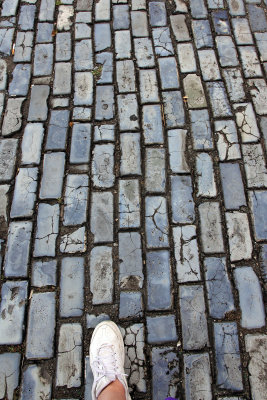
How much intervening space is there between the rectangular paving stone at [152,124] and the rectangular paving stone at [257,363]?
67.7 inches

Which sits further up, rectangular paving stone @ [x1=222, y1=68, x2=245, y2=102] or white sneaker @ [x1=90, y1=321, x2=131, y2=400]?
rectangular paving stone @ [x1=222, y1=68, x2=245, y2=102]

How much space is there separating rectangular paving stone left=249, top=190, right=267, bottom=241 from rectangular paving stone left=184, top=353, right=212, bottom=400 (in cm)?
98

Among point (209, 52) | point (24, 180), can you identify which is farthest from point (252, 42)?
point (24, 180)

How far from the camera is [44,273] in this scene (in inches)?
110

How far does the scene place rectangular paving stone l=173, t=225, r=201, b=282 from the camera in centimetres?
278

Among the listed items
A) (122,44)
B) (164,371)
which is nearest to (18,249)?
(164,371)

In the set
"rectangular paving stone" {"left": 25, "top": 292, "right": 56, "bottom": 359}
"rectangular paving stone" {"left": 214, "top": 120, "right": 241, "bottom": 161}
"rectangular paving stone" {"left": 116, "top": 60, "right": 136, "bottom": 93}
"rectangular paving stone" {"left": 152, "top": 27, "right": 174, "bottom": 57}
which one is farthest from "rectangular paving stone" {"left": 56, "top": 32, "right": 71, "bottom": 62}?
"rectangular paving stone" {"left": 25, "top": 292, "right": 56, "bottom": 359}

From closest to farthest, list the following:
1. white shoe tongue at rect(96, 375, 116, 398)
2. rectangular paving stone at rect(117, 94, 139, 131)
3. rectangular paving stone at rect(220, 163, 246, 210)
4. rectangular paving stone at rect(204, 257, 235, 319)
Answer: white shoe tongue at rect(96, 375, 116, 398) < rectangular paving stone at rect(204, 257, 235, 319) < rectangular paving stone at rect(220, 163, 246, 210) < rectangular paving stone at rect(117, 94, 139, 131)

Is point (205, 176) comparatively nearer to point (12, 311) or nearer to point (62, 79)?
point (62, 79)

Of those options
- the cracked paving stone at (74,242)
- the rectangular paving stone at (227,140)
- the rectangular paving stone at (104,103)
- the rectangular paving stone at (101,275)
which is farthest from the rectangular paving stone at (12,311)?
the rectangular paving stone at (227,140)

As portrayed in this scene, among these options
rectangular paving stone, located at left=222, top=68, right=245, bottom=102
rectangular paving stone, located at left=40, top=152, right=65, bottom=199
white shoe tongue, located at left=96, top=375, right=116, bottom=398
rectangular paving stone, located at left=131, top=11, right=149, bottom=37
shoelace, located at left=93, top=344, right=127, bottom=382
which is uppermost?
rectangular paving stone, located at left=131, top=11, right=149, bottom=37

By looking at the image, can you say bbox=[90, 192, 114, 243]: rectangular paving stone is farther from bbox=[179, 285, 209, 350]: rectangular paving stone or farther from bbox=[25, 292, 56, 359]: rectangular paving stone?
bbox=[179, 285, 209, 350]: rectangular paving stone

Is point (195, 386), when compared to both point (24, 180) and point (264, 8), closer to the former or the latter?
point (24, 180)

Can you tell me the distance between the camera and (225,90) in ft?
11.6
